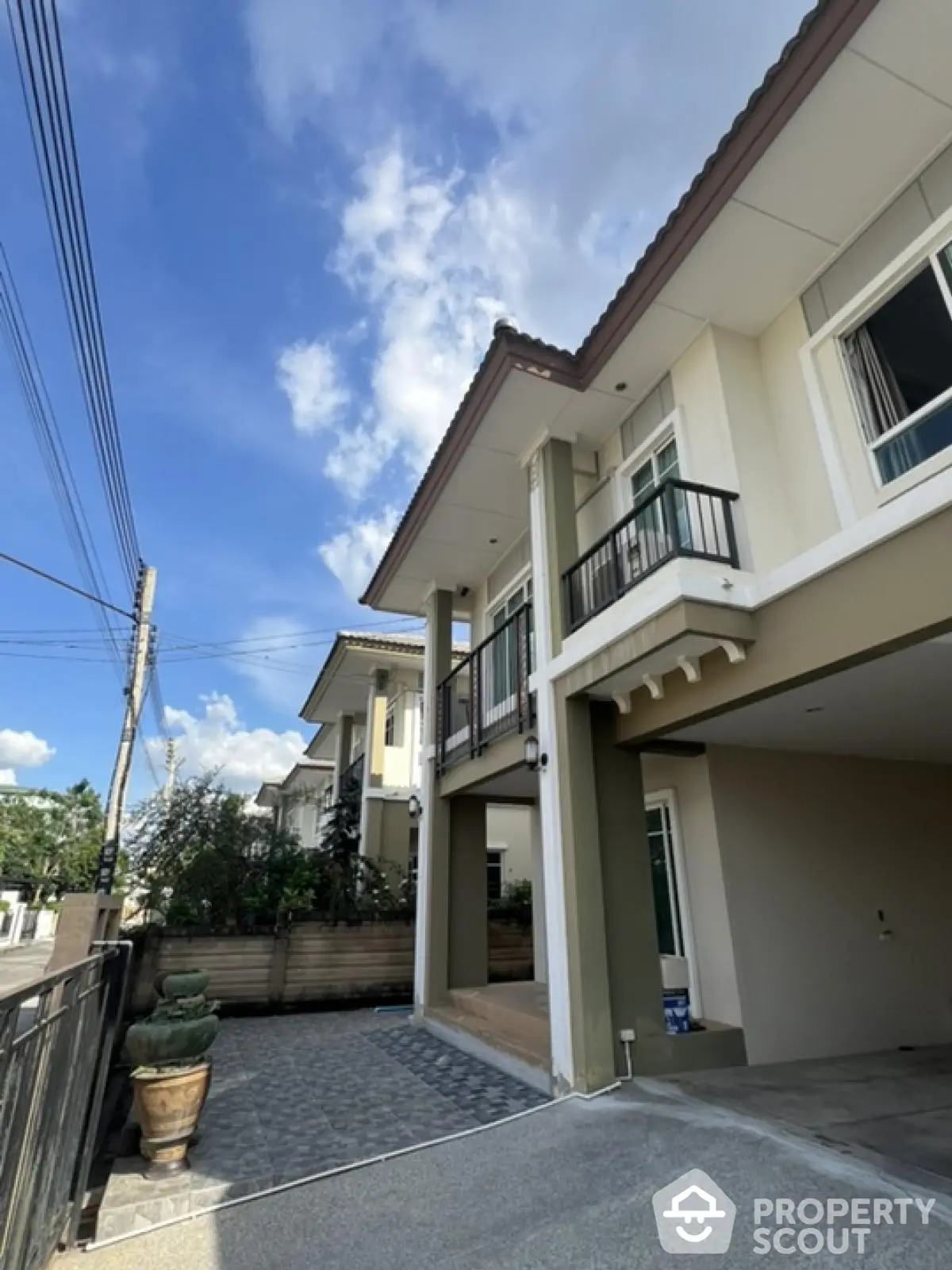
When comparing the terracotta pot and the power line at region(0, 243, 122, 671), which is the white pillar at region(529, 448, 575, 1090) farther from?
the power line at region(0, 243, 122, 671)

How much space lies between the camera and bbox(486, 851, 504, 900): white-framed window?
13.1 meters

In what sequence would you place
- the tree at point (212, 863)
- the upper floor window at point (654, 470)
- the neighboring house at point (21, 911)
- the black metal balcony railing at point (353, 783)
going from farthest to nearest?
the neighboring house at point (21, 911)
the black metal balcony railing at point (353, 783)
the tree at point (212, 863)
the upper floor window at point (654, 470)

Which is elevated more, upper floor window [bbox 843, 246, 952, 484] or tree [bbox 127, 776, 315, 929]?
upper floor window [bbox 843, 246, 952, 484]

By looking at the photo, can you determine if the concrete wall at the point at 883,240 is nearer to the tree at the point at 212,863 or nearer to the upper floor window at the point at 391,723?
the tree at the point at 212,863

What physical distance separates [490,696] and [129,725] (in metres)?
6.10

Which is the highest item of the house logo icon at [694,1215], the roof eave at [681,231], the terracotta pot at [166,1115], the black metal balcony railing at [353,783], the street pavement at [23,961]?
the roof eave at [681,231]

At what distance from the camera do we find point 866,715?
5.25 meters

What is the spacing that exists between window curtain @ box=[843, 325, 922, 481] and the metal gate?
541 cm

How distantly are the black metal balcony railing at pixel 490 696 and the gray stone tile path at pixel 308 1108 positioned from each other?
3.29m

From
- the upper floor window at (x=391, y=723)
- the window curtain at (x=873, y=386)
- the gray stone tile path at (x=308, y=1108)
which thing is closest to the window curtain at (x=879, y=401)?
the window curtain at (x=873, y=386)

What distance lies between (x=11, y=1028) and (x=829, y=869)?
681 centimetres

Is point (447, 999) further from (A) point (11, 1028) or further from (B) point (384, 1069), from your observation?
(A) point (11, 1028)

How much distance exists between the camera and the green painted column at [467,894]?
28.3 ft

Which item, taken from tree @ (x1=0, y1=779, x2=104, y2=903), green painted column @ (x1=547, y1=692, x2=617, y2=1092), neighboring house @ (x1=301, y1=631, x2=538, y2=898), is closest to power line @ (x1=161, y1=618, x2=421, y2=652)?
neighboring house @ (x1=301, y1=631, x2=538, y2=898)
